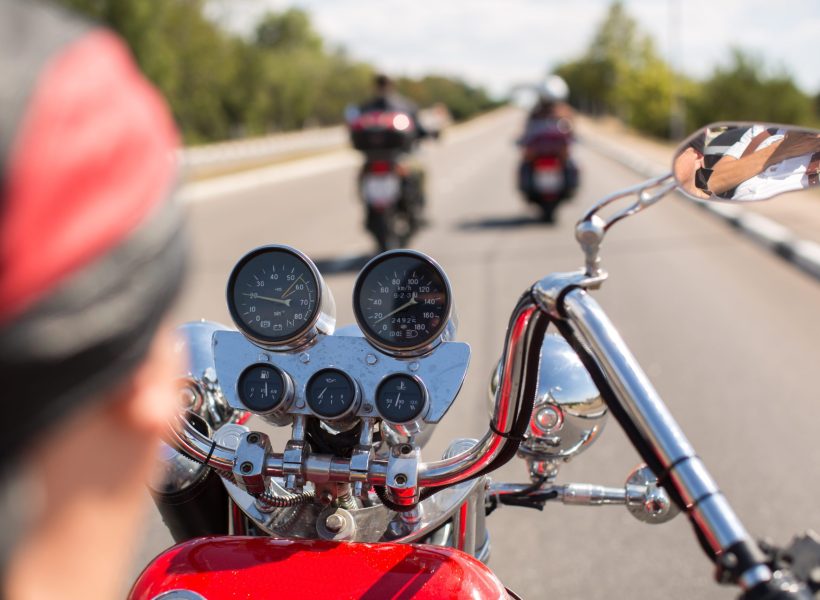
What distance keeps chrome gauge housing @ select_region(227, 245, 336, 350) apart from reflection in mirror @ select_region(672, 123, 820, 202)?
0.74m

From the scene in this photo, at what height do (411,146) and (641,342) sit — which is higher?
(411,146)

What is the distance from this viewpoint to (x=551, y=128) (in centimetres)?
1315

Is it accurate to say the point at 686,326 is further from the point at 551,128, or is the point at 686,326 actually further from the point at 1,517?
the point at 1,517

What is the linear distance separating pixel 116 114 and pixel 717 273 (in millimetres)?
9798

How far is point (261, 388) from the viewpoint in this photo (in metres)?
1.84

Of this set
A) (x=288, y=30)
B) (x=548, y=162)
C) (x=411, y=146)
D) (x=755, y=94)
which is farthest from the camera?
(x=288, y=30)

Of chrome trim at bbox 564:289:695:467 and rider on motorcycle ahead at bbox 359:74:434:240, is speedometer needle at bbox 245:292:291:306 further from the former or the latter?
rider on motorcycle ahead at bbox 359:74:434:240

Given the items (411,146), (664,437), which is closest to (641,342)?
(411,146)

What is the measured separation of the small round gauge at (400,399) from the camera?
1771mm

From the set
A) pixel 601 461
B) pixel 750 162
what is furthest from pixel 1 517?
pixel 601 461

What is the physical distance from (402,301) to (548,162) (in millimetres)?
11678

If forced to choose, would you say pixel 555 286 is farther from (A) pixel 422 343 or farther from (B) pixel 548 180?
(B) pixel 548 180

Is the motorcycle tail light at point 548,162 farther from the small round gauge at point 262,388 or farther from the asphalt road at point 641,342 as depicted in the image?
the small round gauge at point 262,388

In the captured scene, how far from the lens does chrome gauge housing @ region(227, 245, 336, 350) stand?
190 centimetres
